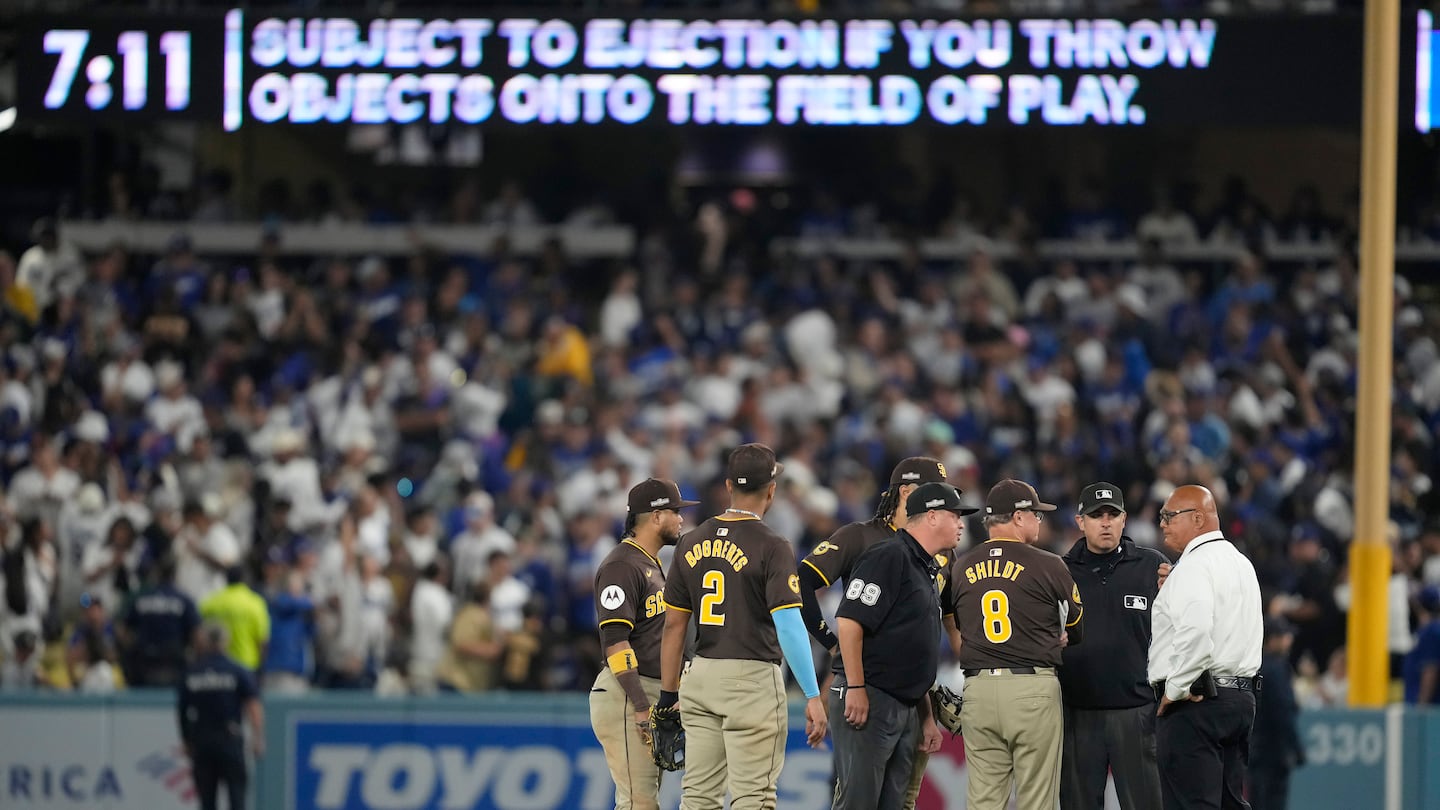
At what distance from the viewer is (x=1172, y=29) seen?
15102mm

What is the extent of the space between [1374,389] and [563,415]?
23.0ft

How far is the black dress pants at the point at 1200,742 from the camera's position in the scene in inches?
328

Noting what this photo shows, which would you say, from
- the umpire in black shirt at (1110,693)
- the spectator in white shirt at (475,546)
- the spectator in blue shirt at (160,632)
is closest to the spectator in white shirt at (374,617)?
the spectator in white shirt at (475,546)

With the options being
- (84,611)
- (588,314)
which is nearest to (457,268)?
(588,314)

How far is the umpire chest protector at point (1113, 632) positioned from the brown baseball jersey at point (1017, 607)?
Answer: 292 mm

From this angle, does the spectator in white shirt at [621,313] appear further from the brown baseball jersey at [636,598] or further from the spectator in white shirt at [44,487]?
the brown baseball jersey at [636,598]

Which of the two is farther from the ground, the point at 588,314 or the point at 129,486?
the point at 588,314

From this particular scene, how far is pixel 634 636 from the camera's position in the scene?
8688 mm

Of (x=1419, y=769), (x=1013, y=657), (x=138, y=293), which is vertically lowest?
(x=1419, y=769)

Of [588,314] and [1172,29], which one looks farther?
[588,314]

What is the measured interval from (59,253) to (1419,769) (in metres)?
13.0

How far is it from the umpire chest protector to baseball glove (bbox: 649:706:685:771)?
1702 mm

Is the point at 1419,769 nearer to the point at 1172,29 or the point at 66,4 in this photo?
the point at 1172,29

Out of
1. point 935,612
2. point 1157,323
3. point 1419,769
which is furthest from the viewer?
point 1157,323
